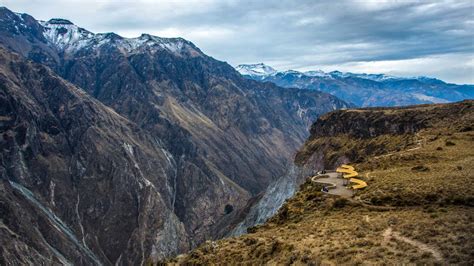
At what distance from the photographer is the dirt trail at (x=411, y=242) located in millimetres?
29466

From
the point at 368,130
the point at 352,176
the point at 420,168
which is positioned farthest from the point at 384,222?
the point at 368,130

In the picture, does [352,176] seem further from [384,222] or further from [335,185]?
[384,222]

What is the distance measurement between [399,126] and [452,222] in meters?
94.2

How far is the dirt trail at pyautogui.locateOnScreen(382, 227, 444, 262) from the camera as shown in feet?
96.7

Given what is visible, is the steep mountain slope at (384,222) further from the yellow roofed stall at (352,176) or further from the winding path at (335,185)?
the winding path at (335,185)

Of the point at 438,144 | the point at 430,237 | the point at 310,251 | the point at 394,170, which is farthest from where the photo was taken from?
the point at 438,144

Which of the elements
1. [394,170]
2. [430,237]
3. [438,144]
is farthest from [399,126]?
[430,237]

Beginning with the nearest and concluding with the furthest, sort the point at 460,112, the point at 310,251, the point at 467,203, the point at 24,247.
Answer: the point at 310,251 → the point at 467,203 → the point at 460,112 → the point at 24,247

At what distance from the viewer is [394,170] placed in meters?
57.6

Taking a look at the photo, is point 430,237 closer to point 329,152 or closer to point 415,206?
point 415,206

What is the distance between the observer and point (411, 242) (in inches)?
1284

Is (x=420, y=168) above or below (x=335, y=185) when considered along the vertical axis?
above

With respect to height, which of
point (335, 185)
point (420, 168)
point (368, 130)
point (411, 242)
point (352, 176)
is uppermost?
point (420, 168)

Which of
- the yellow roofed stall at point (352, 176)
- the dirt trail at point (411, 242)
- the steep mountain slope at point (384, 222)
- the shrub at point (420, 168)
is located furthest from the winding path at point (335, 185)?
the dirt trail at point (411, 242)
